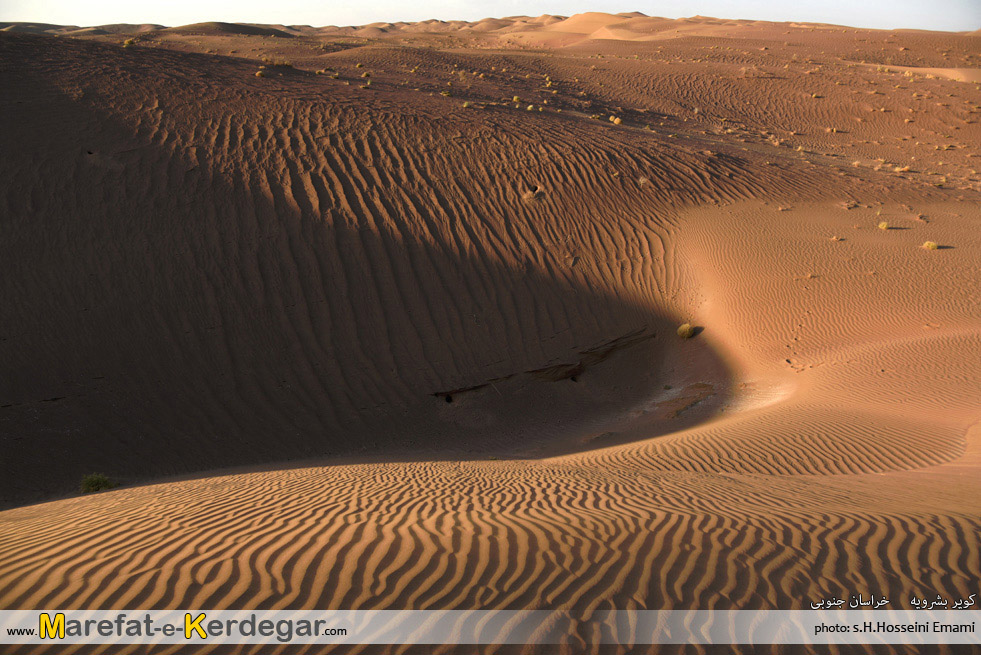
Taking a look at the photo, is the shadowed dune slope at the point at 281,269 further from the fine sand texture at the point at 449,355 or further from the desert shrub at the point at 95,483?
the desert shrub at the point at 95,483

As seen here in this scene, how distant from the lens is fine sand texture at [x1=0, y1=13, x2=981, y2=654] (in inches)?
147

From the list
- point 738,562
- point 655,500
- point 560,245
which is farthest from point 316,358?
point 738,562

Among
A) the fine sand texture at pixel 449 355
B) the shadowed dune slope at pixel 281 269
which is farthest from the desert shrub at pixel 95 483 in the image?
the shadowed dune slope at pixel 281 269

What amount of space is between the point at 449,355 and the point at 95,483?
6288mm

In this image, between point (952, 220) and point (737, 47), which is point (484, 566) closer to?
point (952, 220)

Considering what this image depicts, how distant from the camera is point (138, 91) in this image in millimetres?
15703

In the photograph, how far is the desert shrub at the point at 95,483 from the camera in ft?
25.7

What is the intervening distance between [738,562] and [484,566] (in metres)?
1.62

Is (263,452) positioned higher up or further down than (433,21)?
further down

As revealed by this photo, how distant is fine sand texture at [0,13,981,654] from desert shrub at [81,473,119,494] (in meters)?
0.42

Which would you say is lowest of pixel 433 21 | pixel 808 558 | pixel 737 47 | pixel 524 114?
pixel 808 558

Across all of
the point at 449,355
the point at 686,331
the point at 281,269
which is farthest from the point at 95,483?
the point at 686,331

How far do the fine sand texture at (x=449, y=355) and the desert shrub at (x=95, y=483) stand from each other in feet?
1.39

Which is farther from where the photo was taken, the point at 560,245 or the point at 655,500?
the point at 560,245
